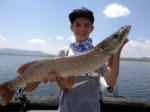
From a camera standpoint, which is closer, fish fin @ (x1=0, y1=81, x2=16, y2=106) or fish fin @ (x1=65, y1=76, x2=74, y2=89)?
fish fin @ (x1=65, y1=76, x2=74, y2=89)

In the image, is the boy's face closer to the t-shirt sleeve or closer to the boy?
the boy

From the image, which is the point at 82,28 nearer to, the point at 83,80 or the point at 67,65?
the point at 67,65

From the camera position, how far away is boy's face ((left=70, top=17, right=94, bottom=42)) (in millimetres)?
2885

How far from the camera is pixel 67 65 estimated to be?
9.00 ft

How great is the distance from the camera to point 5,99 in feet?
9.08

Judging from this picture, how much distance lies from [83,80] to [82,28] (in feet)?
3.32

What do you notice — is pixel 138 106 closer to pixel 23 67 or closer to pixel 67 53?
pixel 67 53

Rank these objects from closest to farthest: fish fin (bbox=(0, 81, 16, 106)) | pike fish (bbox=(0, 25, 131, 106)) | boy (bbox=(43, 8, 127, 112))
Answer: boy (bbox=(43, 8, 127, 112))
pike fish (bbox=(0, 25, 131, 106))
fish fin (bbox=(0, 81, 16, 106))

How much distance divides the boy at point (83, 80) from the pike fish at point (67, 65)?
11 centimetres

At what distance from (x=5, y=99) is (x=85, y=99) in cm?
153

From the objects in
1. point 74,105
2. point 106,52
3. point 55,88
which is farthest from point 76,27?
point 55,88

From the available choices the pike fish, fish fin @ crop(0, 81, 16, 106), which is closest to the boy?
the pike fish

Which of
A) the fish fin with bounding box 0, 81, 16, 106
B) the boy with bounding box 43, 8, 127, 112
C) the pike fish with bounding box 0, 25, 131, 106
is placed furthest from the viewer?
the fish fin with bounding box 0, 81, 16, 106

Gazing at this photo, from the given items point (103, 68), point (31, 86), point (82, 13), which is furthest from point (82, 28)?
point (31, 86)
